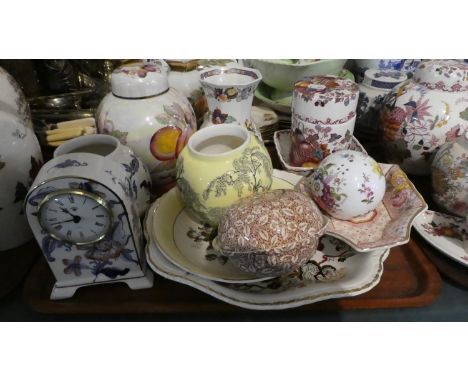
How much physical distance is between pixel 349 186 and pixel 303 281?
0.76 ft

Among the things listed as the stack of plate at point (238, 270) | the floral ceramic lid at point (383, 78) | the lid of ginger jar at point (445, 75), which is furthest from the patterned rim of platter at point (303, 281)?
the floral ceramic lid at point (383, 78)

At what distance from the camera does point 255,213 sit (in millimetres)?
676

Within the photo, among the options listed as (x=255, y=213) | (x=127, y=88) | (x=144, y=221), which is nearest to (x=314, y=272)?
(x=255, y=213)

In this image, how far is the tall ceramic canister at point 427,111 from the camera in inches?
34.8

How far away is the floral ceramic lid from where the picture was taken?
42.7 inches

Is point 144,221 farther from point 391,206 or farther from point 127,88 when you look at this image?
point 391,206

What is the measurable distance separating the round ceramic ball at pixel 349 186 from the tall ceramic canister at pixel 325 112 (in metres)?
0.12

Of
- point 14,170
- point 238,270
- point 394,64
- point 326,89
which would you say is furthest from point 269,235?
point 394,64

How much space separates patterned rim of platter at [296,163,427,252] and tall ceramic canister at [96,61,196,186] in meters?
0.34

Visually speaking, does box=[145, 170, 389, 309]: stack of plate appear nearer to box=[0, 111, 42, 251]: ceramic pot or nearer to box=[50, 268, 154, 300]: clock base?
box=[50, 268, 154, 300]: clock base

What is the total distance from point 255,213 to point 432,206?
0.54m

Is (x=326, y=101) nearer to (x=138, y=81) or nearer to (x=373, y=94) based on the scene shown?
(x=373, y=94)

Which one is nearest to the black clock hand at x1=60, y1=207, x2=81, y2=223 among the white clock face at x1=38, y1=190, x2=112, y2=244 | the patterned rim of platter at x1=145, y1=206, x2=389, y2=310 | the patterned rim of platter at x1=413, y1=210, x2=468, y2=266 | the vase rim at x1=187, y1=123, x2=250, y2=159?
the white clock face at x1=38, y1=190, x2=112, y2=244

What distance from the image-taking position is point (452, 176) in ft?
2.68
